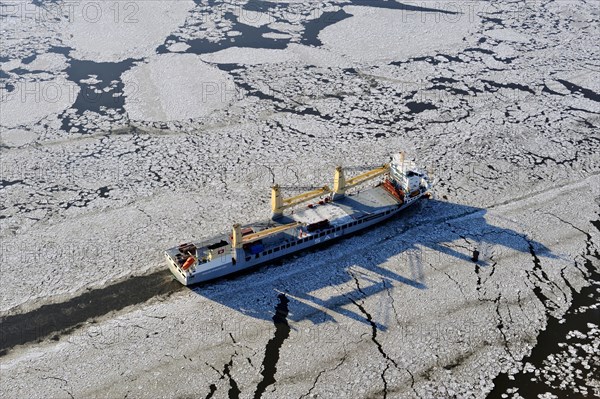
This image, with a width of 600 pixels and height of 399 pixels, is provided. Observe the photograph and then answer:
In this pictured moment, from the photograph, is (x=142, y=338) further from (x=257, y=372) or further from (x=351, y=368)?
(x=351, y=368)

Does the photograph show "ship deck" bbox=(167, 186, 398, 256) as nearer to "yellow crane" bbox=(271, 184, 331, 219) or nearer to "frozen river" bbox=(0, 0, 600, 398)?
"yellow crane" bbox=(271, 184, 331, 219)

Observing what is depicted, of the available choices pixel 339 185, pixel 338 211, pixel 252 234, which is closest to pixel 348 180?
pixel 339 185

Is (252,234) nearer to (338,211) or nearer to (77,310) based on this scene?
(338,211)

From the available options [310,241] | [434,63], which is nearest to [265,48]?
[434,63]

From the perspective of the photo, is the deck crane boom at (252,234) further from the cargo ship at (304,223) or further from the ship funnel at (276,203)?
the ship funnel at (276,203)

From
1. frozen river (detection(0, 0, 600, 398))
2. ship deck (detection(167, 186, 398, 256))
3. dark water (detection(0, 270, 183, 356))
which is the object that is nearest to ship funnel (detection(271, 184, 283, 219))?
ship deck (detection(167, 186, 398, 256))
